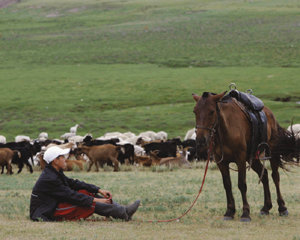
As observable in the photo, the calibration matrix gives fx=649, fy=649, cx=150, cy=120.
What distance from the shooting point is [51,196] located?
31.7 feet

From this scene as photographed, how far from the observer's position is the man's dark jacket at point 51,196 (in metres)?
9.56

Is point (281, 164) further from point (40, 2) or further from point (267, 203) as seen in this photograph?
point (40, 2)

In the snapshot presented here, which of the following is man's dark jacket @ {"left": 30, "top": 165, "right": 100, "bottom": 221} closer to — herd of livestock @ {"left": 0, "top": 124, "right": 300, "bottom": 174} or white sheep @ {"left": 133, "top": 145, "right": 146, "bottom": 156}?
herd of livestock @ {"left": 0, "top": 124, "right": 300, "bottom": 174}

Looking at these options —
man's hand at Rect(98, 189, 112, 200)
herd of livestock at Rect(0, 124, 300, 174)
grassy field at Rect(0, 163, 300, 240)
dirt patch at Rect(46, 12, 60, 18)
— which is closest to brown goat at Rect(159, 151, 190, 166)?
herd of livestock at Rect(0, 124, 300, 174)

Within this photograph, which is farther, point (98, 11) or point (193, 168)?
point (98, 11)

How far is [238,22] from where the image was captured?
93.7 m

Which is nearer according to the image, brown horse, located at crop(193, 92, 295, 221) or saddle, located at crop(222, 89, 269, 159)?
brown horse, located at crop(193, 92, 295, 221)

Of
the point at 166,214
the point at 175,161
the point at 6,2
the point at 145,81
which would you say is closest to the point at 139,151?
the point at 175,161

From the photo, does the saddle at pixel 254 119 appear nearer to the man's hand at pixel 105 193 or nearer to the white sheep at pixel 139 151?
the man's hand at pixel 105 193

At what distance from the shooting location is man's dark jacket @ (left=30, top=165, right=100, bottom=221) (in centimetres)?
956

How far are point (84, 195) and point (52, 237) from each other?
1348 millimetres

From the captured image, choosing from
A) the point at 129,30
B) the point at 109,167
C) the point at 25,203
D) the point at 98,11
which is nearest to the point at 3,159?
the point at 109,167

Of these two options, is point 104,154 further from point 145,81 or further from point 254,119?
point 145,81

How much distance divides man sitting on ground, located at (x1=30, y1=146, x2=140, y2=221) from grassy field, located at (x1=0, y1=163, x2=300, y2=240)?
0.63 feet
